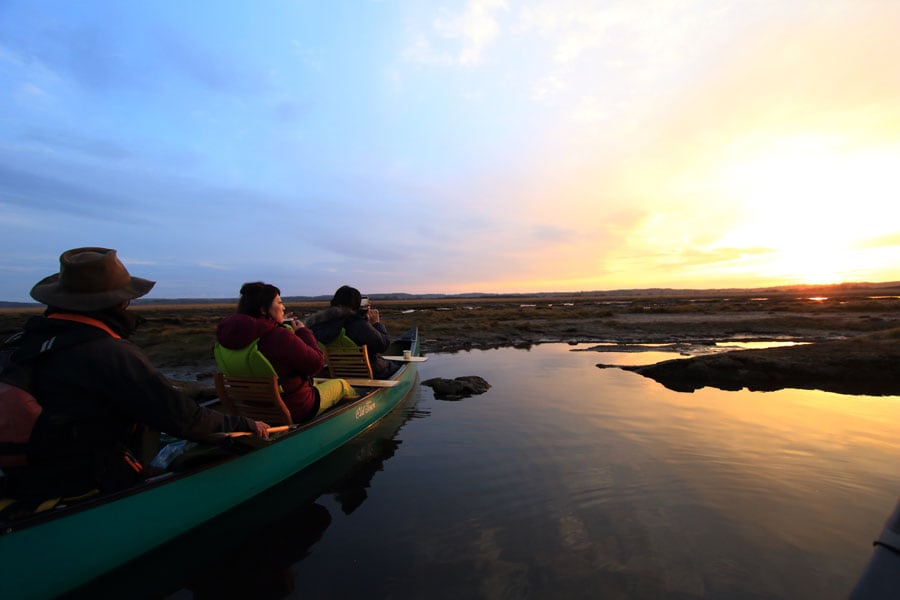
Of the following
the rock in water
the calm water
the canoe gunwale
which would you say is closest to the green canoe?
the canoe gunwale

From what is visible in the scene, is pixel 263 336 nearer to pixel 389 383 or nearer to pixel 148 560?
pixel 148 560

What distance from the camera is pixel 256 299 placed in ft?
18.5

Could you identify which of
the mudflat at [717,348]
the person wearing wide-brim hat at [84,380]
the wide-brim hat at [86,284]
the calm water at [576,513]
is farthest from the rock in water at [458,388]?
the wide-brim hat at [86,284]

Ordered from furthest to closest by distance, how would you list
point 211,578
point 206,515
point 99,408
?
1. point 206,515
2. point 211,578
3. point 99,408

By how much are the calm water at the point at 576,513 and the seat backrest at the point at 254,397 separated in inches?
47.2

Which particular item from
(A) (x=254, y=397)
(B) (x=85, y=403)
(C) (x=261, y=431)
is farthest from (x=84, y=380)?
(A) (x=254, y=397)

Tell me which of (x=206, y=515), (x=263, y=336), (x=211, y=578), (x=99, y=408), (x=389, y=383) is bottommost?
(x=211, y=578)

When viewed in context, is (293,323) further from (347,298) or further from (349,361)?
(349,361)

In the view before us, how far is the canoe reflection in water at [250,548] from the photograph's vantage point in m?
4.18

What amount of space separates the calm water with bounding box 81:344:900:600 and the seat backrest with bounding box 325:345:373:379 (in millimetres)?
1477

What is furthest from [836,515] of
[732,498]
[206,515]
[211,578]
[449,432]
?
[206,515]

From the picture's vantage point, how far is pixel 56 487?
368cm

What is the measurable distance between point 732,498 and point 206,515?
6869mm

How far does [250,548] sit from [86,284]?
11.2 feet
